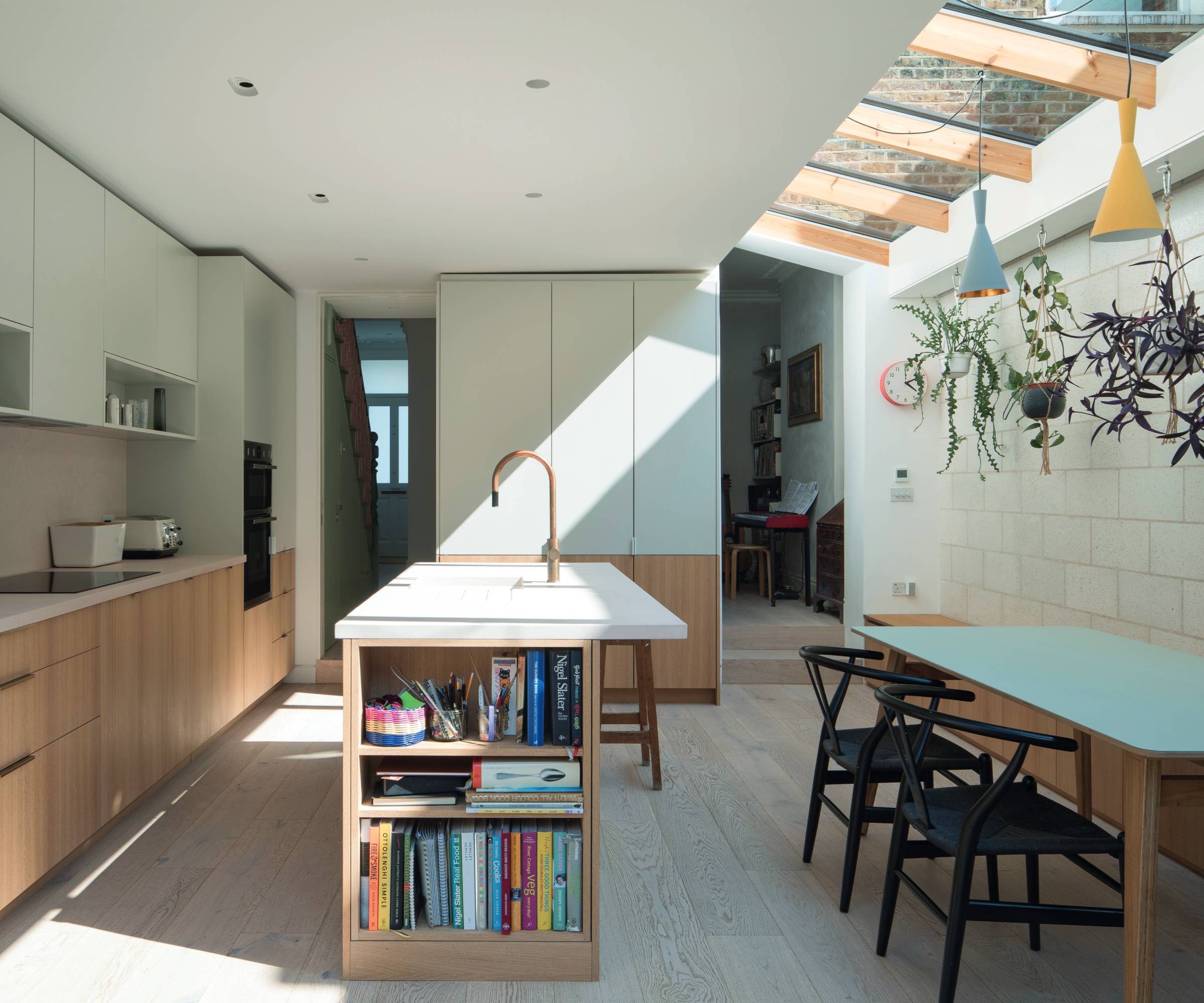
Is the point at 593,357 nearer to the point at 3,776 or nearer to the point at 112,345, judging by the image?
the point at 112,345

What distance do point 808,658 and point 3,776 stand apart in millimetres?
2283

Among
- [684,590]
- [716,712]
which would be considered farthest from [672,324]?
[716,712]

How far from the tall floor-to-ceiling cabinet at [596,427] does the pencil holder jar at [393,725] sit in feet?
9.32

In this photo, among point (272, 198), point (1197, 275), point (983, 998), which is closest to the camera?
point (983, 998)

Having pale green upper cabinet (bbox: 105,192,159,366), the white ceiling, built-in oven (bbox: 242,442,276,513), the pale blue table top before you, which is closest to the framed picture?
the white ceiling

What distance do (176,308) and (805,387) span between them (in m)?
4.85

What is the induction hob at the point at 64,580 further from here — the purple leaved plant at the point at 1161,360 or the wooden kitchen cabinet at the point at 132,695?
the purple leaved plant at the point at 1161,360

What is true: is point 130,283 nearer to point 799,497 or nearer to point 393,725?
point 393,725

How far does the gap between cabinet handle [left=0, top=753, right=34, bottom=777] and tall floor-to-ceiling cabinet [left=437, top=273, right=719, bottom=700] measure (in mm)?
2652

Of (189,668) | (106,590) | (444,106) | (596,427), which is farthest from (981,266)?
(189,668)

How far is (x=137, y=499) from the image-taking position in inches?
179

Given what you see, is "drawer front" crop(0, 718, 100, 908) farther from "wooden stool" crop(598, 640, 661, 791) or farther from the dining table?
the dining table

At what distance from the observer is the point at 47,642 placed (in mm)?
2627

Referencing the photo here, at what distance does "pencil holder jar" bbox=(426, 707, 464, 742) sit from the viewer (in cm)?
221
